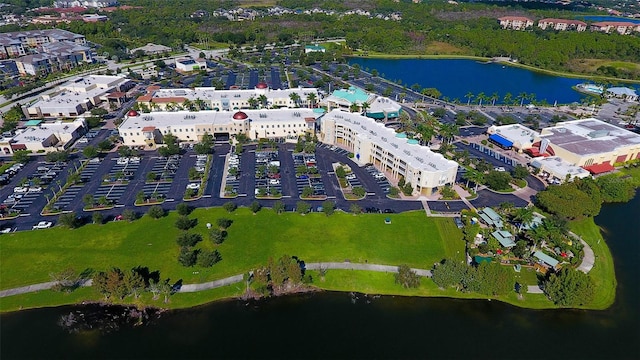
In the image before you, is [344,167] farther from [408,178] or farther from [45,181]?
[45,181]

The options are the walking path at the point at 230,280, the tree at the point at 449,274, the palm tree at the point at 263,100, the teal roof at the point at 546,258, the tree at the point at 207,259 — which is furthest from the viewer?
the palm tree at the point at 263,100

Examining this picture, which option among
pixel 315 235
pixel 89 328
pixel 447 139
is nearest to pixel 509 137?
pixel 447 139

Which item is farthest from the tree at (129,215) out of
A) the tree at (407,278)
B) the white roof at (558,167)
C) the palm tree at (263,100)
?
the white roof at (558,167)

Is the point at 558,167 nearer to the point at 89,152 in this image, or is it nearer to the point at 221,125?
the point at 221,125

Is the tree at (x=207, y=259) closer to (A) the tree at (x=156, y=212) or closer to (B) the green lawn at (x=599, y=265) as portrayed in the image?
(A) the tree at (x=156, y=212)

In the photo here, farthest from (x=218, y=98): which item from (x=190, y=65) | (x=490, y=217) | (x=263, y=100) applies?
(x=490, y=217)

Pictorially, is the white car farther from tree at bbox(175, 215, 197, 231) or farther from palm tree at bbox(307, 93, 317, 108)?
palm tree at bbox(307, 93, 317, 108)

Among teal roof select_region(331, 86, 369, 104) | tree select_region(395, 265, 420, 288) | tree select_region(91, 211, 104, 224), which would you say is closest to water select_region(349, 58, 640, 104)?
teal roof select_region(331, 86, 369, 104)
